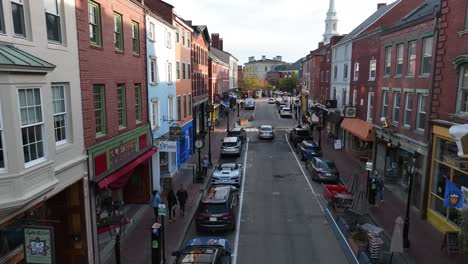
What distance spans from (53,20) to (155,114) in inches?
439

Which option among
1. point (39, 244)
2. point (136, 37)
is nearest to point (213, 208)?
point (39, 244)

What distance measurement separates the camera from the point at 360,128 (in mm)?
28500

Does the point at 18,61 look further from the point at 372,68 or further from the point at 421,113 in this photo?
the point at 372,68

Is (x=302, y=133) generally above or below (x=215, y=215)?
above

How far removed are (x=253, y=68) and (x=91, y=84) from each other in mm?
151098

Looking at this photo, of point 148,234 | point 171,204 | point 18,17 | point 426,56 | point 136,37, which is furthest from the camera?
point 426,56

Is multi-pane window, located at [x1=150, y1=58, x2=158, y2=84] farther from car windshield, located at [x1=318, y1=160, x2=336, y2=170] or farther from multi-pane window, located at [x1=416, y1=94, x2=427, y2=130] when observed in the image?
multi-pane window, located at [x1=416, y1=94, x2=427, y2=130]

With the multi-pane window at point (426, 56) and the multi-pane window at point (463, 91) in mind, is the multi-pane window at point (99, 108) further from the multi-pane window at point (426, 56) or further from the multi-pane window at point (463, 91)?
the multi-pane window at point (426, 56)

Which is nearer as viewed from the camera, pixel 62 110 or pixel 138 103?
pixel 62 110

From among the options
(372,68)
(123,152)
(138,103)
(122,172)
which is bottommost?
(122,172)

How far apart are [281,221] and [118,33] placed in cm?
1143

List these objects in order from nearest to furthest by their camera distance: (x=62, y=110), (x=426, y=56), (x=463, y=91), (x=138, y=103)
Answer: (x=62, y=110) < (x=463, y=91) < (x=138, y=103) < (x=426, y=56)

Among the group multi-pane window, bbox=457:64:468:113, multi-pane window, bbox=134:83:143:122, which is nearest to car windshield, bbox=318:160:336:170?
multi-pane window, bbox=457:64:468:113

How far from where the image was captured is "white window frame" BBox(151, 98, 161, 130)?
20.8 metres
